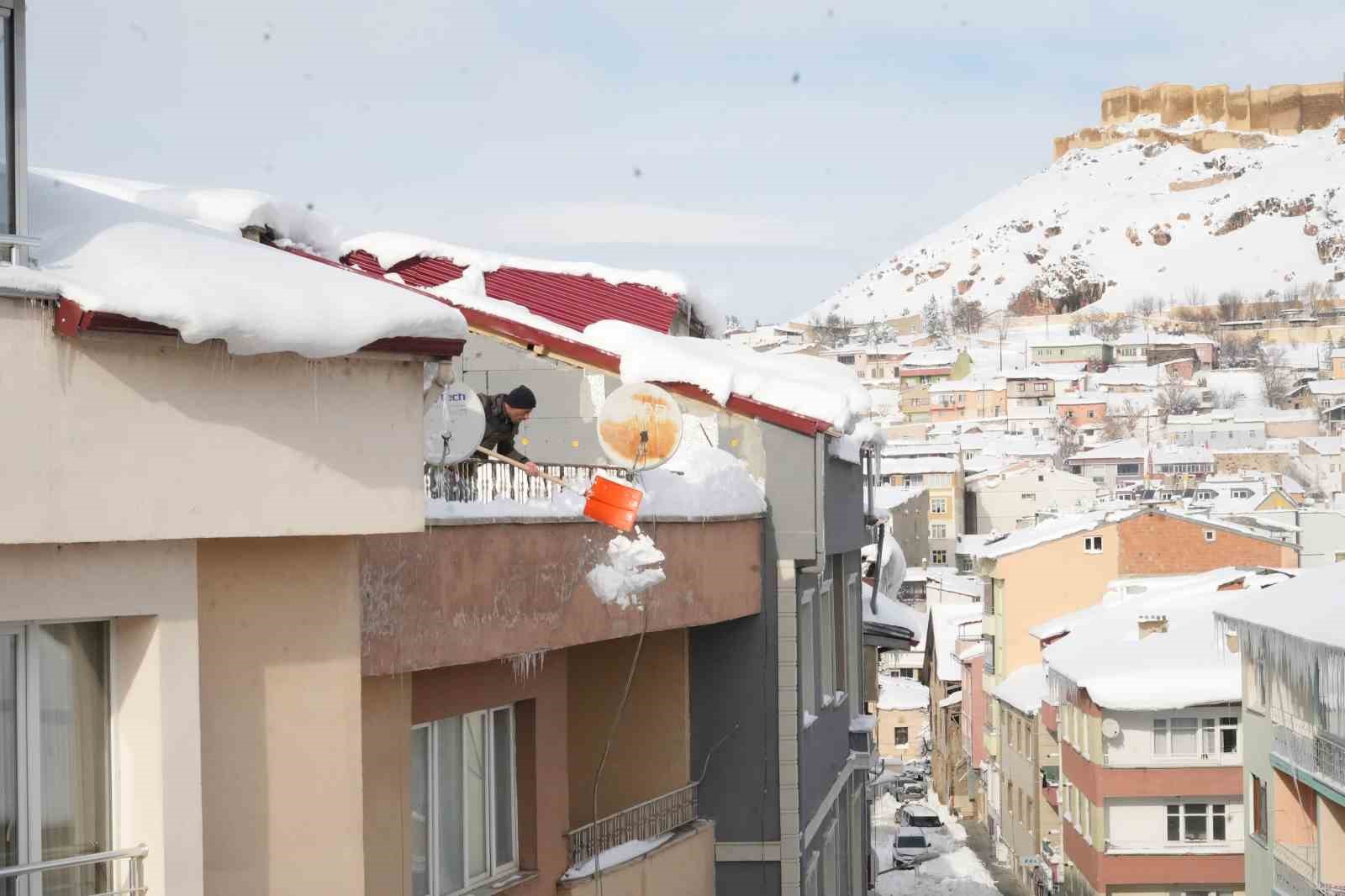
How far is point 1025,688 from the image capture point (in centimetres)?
5091

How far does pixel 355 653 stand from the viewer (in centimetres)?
616

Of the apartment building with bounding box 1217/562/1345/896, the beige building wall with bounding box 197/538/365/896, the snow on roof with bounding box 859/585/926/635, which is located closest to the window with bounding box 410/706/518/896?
the beige building wall with bounding box 197/538/365/896

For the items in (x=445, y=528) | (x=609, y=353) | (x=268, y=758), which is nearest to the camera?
(x=268, y=758)

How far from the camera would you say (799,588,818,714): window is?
1410cm

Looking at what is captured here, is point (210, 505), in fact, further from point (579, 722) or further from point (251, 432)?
point (579, 722)

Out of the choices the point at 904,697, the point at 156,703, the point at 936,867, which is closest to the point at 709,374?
the point at 156,703

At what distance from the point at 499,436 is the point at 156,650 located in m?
4.75

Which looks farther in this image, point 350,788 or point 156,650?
point 350,788

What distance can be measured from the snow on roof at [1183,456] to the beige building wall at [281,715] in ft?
403

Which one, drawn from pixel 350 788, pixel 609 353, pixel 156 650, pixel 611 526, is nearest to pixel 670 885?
pixel 611 526

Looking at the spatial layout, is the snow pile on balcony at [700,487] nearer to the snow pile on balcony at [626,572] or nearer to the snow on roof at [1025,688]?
the snow pile on balcony at [626,572]

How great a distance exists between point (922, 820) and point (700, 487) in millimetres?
47181

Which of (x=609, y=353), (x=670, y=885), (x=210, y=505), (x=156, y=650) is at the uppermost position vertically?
(x=609, y=353)

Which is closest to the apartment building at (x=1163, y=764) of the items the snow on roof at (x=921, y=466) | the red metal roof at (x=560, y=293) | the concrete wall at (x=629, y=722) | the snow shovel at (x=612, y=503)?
the red metal roof at (x=560, y=293)
